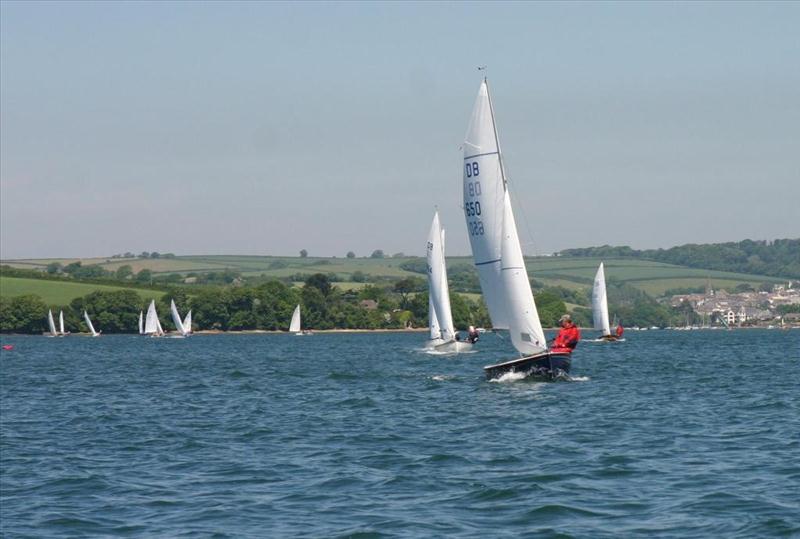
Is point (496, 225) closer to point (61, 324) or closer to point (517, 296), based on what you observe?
point (517, 296)

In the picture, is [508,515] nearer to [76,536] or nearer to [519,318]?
[76,536]

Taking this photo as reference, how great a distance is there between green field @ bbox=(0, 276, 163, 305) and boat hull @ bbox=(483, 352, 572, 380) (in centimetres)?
14061

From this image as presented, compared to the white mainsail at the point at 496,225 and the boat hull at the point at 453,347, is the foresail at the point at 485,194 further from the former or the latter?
the boat hull at the point at 453,347

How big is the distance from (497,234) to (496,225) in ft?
1.10

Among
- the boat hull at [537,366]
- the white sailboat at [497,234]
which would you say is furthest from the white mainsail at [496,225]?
the boat hull at [537,366]

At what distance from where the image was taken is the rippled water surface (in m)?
19.3

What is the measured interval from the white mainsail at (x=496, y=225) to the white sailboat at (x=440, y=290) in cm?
3349

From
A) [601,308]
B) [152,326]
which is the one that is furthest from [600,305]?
[152,326]

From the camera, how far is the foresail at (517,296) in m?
45.8

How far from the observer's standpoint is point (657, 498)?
67.6ft

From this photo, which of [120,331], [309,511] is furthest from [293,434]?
[120,331]

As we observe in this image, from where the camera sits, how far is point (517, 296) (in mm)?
45938

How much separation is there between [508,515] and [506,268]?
27.1 metres

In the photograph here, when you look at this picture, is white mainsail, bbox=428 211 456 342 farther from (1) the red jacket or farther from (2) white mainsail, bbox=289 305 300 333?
(2) white mainsail, bbox=289 305 300 333
